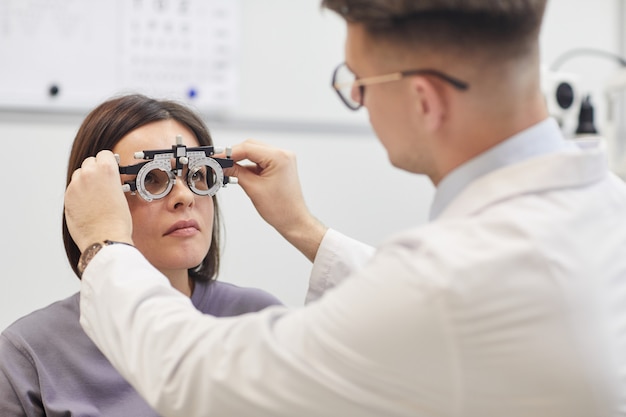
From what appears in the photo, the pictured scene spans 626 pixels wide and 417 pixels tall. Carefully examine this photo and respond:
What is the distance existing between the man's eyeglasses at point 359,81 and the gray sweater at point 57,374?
709 millimetres

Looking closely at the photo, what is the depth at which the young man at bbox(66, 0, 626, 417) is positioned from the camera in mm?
958

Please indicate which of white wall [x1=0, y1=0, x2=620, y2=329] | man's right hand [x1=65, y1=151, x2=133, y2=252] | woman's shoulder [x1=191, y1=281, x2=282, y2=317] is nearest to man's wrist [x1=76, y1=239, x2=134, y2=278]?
man's right hand [x1=65, y1=151, x2=133, y2=252]

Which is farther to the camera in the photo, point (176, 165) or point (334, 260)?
point (334, 260)

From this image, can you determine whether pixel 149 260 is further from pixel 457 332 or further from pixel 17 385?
pixel 457 332

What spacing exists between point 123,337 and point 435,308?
0.43 meters

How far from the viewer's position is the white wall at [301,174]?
2414 millimetres

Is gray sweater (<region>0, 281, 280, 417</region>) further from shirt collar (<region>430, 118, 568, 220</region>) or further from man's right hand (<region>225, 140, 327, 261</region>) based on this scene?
shirt collar (<region>430, 118, 568, 220</region>)

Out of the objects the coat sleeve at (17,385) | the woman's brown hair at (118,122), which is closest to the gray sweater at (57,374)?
the coat sleeve at (17,385)

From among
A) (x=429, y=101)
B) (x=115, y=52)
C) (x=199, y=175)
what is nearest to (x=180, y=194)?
(x=199, y=175)

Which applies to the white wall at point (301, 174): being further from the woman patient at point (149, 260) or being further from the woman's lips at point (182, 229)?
the woman's lips at point (182, 229)

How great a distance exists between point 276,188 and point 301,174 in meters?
1.09

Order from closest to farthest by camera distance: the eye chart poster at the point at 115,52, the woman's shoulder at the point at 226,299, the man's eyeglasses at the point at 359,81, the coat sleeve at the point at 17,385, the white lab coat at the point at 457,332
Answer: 1. the white lab coat at the point at 457,332
2. the man's eyeglasses at the point at 359,81
3. the coat sleeve at the point at 17,385
4. the woman's shoulder at the point at 226,299
5. the eye chart poster at the point at 115,52

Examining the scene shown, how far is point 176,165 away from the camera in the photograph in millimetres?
1563

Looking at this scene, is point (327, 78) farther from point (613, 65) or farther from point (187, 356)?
point (187, 356)
